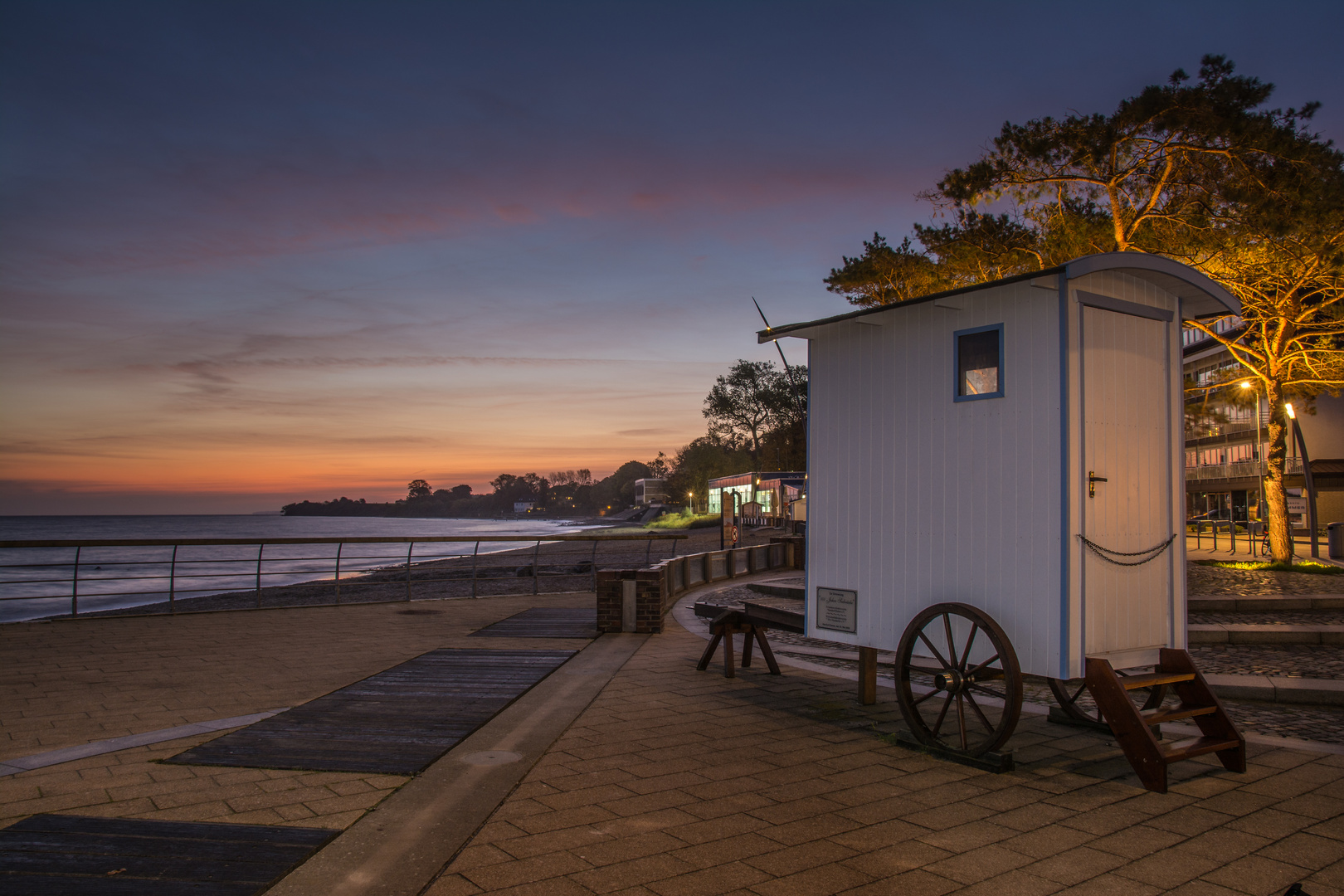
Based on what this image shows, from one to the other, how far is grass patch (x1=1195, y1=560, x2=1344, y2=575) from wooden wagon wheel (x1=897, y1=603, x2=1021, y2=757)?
511 inches

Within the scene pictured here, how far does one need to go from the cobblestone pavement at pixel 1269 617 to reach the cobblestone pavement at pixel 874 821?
5.44 meters

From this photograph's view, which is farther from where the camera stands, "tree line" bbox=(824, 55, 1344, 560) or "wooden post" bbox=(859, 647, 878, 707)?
"tree line" bbox=(824, 55, 1344, 560)

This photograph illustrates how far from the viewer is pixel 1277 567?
→ 50.4ft

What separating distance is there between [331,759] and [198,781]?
0.65 metres

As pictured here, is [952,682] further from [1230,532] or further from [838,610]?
[1230,532]

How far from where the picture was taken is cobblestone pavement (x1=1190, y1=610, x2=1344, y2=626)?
376 inches

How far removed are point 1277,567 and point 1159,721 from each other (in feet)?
45.9

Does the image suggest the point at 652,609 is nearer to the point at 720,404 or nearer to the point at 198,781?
the point at 198,781

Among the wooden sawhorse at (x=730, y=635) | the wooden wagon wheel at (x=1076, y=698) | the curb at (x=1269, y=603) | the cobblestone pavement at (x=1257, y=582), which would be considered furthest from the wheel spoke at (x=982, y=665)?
the cobblestone pavement at (x=1257, y=582)

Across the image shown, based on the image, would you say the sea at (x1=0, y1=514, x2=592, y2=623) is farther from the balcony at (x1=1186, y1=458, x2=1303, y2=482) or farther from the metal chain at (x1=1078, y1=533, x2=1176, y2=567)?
the balcony at (x1=1186, y1=458, x2=1303, y2=482)

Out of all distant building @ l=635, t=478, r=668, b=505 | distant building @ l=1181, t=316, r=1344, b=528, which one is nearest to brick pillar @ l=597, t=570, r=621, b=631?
distant building @ l=1181, t=316, r=1344, b=528

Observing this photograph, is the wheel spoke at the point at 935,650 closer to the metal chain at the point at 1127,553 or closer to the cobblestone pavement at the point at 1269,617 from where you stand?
the metal chain at the point at 1127,553

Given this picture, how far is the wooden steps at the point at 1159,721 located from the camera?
429 centimetres

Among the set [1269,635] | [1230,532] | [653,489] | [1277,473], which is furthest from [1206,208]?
[653,489]
